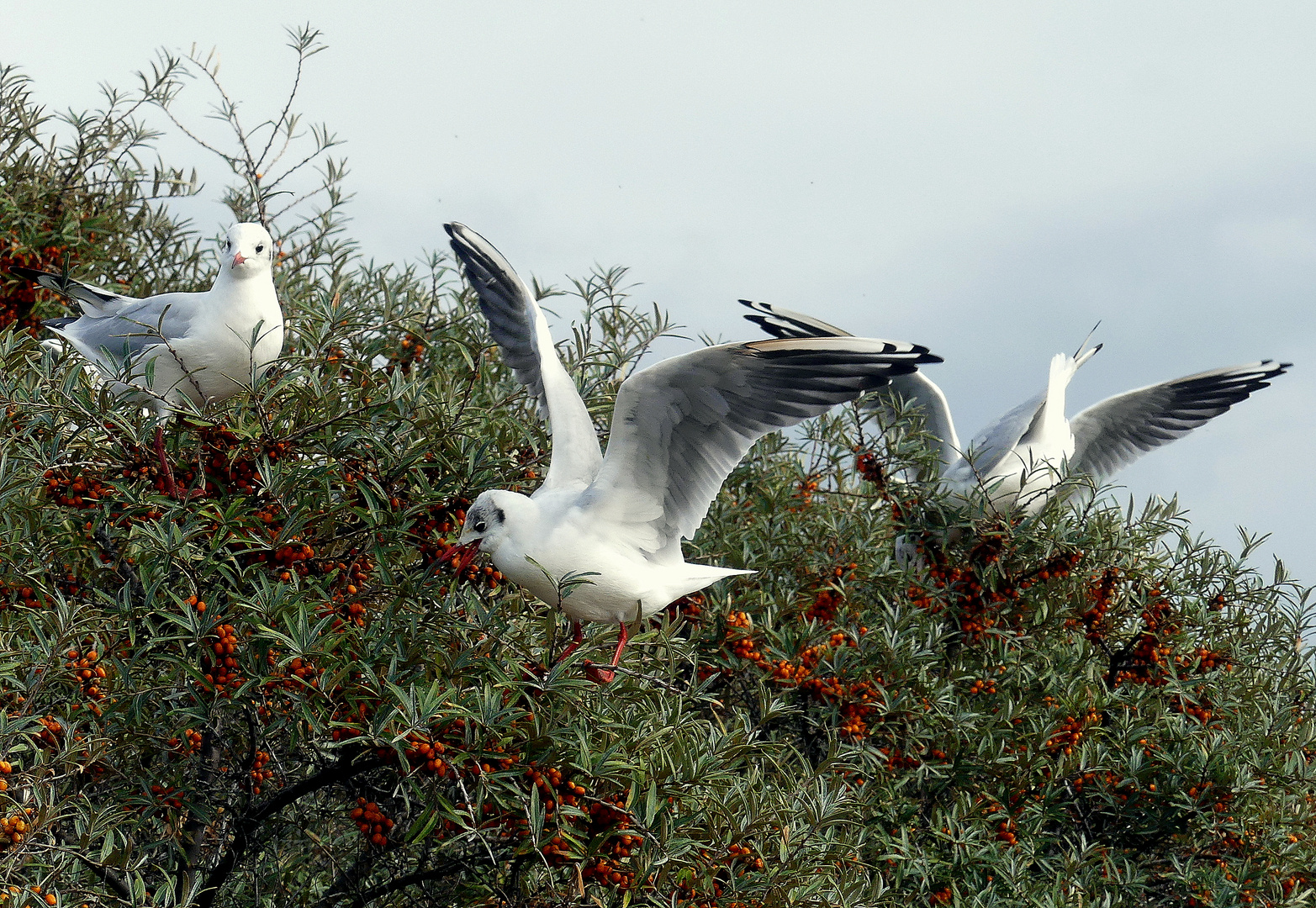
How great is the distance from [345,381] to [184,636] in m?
0.93

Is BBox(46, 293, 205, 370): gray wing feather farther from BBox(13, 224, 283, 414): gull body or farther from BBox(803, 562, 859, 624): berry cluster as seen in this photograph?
BBox(803, 562, 859, 624): berry cluster

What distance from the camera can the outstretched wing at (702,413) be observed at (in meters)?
3.43

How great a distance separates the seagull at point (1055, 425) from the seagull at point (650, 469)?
139 cm

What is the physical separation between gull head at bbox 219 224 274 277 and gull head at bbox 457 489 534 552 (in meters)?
1.28

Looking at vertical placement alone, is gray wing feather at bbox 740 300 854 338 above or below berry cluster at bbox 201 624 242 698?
above

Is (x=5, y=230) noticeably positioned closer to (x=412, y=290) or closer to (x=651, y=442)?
(x=412, y=290)

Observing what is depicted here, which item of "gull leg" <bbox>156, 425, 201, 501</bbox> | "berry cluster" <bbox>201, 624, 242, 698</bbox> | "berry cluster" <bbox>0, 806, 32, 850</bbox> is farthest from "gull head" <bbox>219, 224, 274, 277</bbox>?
"berry cluster" <bbox>0, 806, 32, 850</bbox>

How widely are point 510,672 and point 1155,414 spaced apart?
544cm

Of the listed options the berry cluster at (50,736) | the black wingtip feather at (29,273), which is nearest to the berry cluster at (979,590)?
the berry cluster at (50,736)

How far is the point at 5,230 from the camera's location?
510 cm

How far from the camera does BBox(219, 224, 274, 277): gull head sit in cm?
393

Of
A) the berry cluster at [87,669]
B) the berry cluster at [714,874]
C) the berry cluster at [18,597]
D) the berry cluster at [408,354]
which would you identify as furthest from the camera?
the berry cluster at [408,354]

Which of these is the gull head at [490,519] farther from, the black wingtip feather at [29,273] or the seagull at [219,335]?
the black wingtip feather at [29,273]

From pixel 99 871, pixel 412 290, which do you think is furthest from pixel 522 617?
pixel 412 290
